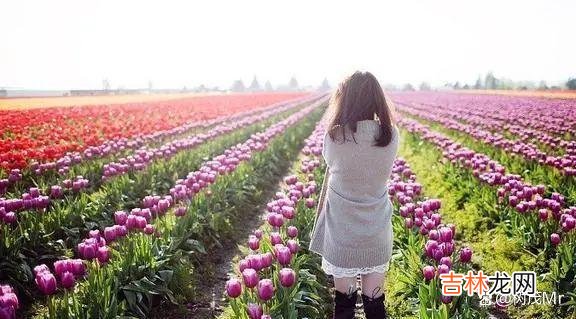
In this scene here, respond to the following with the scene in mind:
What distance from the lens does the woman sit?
3.06 meters

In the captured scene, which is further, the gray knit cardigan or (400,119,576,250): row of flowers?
(400,119,576,250): row of flowers

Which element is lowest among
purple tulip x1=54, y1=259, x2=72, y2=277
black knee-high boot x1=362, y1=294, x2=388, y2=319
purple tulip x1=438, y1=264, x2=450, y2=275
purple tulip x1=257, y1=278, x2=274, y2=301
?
black knee-high boot x1=362, y1=294, x2=388, y2=319

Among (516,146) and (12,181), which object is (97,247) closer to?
(12,181)

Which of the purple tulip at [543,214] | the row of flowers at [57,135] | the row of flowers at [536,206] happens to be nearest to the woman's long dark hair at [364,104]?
the row of flowers at [536,206]

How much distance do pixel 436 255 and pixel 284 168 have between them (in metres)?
7.54

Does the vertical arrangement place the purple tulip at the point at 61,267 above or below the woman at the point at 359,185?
below

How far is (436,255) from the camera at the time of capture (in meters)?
3.86

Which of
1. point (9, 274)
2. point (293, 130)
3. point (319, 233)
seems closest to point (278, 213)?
point (319, 233)

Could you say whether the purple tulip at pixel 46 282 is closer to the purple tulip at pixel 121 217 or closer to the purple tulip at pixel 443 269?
the purple tulip at pixel 121 217

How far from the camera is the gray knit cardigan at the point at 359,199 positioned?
3137 mm

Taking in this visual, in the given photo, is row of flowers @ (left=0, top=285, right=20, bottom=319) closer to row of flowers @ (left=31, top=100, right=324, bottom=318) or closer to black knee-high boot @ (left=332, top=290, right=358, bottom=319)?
row of flowers @ (left=31, top=100, right=324, bottom=318)

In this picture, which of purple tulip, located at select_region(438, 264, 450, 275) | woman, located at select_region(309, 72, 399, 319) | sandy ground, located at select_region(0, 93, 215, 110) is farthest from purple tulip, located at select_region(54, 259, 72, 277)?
sandy ground, located at select_region(0, 93, 215, 110)

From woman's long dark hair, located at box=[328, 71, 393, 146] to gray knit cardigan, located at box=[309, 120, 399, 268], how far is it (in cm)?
5

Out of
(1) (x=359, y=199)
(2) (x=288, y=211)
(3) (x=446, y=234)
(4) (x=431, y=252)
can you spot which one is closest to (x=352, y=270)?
(1) (x=359, y=199)
